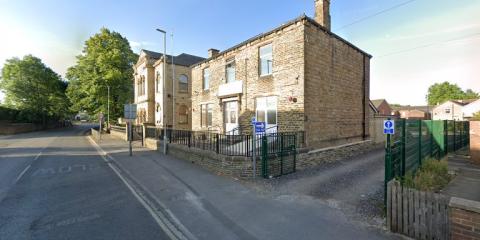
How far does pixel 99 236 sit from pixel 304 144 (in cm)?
862

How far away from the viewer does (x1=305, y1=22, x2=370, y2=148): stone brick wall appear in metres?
11.3

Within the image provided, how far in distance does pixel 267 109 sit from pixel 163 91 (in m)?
15.1

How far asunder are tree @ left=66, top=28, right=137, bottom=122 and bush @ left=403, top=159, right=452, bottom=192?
1298 inches

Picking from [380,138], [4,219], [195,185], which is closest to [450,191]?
[195,185]

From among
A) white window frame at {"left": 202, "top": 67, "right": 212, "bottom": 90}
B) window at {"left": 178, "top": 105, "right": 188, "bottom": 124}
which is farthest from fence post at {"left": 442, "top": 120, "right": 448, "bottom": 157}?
window at {"left": 178, "top": 105, "right": 188, "bottom": 124}

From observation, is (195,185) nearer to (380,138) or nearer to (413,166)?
(413,166)

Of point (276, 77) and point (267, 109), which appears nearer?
point (276, 77)

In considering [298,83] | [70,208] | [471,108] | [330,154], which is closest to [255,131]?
[298,83]

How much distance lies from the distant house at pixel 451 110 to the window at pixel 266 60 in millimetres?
62812

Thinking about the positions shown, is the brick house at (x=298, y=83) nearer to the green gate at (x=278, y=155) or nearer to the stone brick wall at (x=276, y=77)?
the stone brick wall at (x=276, y=77)

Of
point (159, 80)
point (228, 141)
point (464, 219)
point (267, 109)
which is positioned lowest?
point (464, 219)

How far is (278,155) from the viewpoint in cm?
927

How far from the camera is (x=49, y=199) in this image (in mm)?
6688

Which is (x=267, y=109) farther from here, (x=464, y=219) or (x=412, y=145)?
(x=464, y=219)
